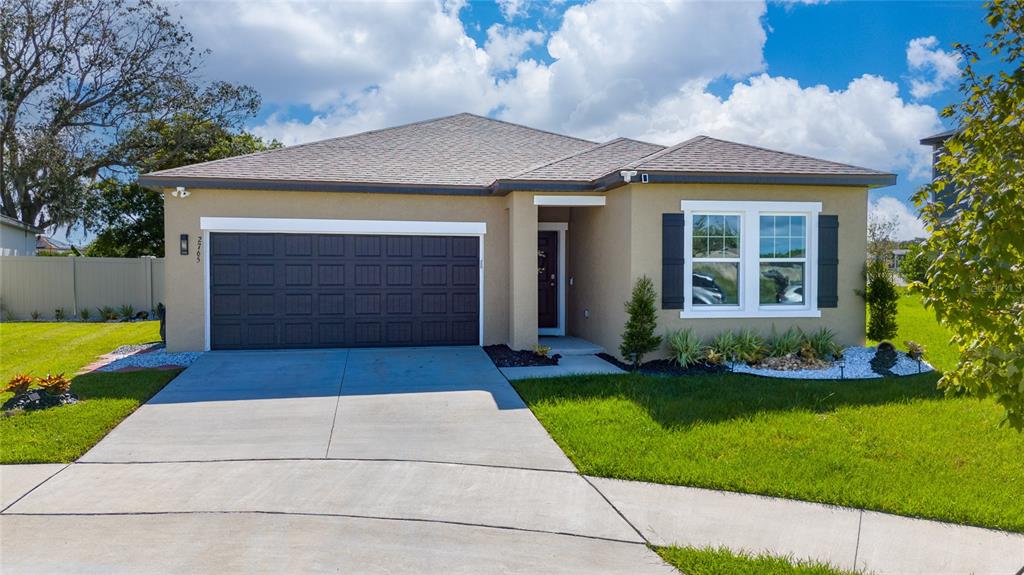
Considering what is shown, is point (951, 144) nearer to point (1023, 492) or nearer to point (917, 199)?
point (917, 199)

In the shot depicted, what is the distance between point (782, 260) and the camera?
10.9 metres

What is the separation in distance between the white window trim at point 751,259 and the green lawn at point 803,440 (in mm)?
1809

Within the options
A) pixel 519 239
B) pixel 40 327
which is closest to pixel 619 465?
pixel 519 239

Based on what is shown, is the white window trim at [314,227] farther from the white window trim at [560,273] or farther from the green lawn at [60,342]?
the green lawn at [60,342]

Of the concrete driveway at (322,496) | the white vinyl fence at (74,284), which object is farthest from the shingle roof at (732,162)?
the white vinyl fence at (74,284)

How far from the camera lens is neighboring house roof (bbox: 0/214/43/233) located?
874 inches

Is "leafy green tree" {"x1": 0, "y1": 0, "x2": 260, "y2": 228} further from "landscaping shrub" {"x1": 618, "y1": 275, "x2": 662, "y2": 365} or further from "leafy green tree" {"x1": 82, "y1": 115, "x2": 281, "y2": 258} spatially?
"landscaping shrub" {"x1": 618, "y1": 275, "x2": 662, "y2": 365}

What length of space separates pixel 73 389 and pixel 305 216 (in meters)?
4.37

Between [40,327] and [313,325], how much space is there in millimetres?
9463

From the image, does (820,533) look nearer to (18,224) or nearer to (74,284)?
(74,284)

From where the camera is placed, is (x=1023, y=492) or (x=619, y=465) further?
(x=619, y=465)

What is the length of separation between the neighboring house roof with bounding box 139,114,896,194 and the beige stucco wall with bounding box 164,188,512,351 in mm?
259

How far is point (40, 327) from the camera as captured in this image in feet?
54.5

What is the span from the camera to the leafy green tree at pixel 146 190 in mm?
24594
